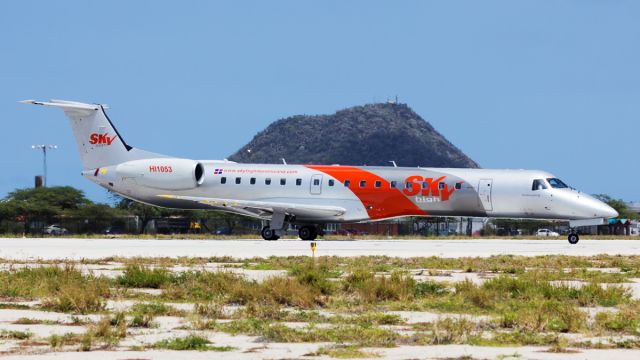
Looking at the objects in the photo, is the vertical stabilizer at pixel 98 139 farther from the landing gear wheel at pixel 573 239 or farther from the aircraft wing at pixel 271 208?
the landing gear wheel at pixel 573 239

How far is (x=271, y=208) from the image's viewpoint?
45.7m

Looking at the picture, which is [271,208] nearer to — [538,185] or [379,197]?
[379,197]

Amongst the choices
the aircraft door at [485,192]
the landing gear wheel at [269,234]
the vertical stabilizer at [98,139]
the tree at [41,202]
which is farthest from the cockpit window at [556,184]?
the tree at [41,202]

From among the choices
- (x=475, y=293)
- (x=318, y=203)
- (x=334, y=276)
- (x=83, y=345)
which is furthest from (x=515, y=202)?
(x=83, y=345)

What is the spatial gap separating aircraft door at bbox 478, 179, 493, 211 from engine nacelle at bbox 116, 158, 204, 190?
531 inches

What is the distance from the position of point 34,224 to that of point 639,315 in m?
56.3

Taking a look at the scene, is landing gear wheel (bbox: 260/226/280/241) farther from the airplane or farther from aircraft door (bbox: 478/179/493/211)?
aircraft door (bbox: 478/179/493/211)

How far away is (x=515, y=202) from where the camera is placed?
43.3 metres

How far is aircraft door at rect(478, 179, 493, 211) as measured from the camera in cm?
4356

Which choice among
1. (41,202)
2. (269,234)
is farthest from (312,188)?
(41,202)

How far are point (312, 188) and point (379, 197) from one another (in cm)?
327

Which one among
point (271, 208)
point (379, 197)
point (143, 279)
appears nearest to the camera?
point (143, 279)

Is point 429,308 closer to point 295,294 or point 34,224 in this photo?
point 295,294

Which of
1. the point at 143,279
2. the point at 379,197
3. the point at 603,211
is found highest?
the point at 379,197
